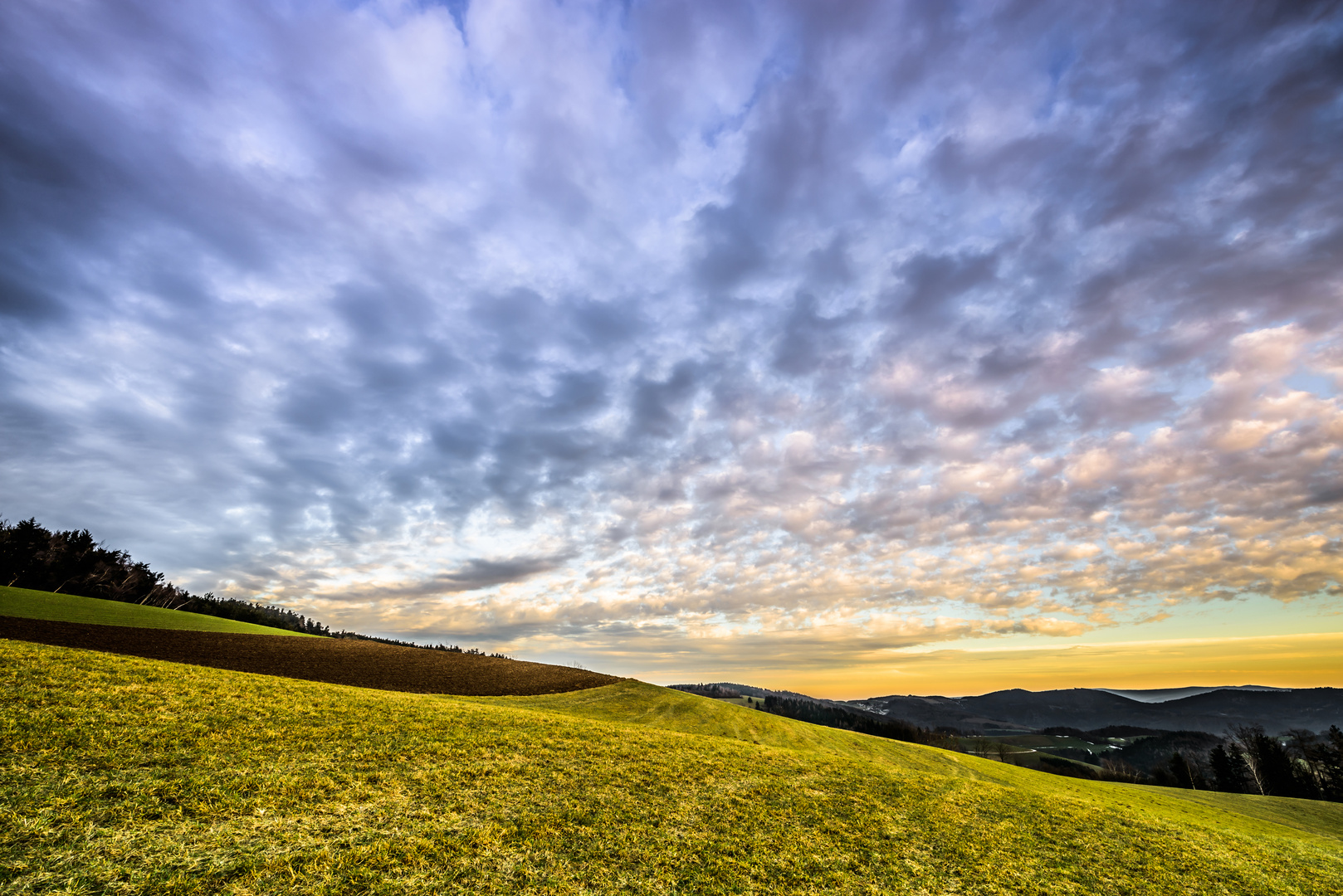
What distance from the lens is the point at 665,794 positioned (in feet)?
50.9

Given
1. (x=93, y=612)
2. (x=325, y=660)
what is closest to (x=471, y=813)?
(x=325, y=660)

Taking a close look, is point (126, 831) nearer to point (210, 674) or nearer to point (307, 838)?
point (307, 838)

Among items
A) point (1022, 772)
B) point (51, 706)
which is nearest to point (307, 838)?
point (51, 706)

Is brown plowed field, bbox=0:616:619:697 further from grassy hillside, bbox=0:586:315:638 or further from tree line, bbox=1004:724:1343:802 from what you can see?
tree line, bbox=1004:724:1343:802

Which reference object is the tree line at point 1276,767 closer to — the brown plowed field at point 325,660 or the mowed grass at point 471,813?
the mowed grass at point 471,813

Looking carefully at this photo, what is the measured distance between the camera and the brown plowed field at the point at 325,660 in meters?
39.5

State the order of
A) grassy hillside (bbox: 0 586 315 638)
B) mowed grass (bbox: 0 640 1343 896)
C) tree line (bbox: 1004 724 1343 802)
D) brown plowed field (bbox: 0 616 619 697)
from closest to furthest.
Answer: mowed grass (bbox: 0 640 1343 896) → brown plowed field (bbox: 0 616 619 697) → grassy hillside (bbox: 0 586 315 638) → tree line (bbox: 1004 724 1343 802)

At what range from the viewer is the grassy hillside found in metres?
48.1

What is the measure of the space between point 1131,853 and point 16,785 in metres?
28.9

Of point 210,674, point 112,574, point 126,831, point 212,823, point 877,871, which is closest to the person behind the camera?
point 126,831

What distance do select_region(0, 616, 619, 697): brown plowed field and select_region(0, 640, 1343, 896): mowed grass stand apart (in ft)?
72.8

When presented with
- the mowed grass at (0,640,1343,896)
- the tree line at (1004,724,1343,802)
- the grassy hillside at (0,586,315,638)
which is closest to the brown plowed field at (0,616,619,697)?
the grassy hillside at (0,586,315,638)

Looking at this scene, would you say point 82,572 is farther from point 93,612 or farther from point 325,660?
point 325,660

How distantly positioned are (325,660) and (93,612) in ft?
90.3
